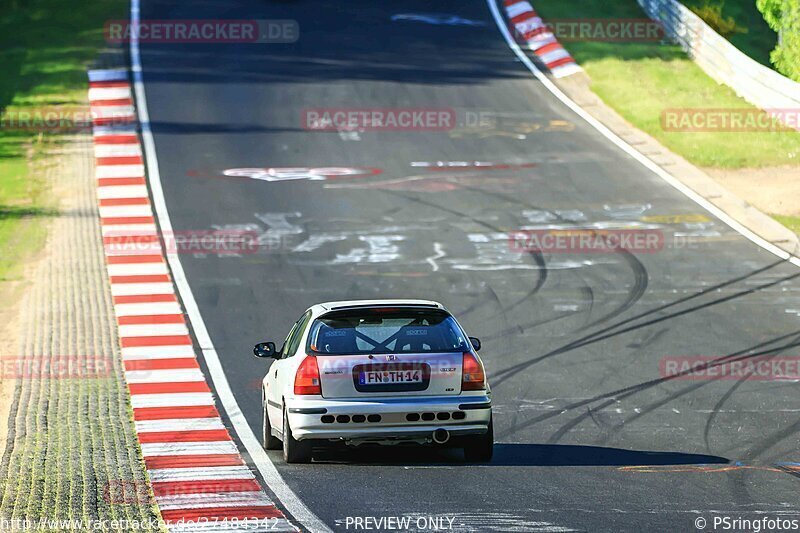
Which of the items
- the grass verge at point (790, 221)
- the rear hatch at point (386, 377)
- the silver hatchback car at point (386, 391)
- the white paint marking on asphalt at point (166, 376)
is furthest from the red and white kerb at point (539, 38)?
the rear hatch at point (386, 377)

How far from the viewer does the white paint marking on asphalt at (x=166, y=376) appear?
15.4 meters

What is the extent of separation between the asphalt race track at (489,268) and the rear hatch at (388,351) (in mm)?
690

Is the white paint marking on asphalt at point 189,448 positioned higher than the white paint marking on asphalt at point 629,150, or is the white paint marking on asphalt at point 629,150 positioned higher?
the white paint marking on asphalt at point 629,150

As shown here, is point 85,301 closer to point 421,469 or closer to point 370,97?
point 421,469

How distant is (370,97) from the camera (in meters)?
30.5

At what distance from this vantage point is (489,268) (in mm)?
20547

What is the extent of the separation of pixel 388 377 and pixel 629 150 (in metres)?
17.8

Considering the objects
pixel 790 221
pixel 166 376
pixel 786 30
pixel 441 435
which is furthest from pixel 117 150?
pixel 441 435

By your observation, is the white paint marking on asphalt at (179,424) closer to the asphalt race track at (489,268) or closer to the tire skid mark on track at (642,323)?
the asphalt race track at (489,268)

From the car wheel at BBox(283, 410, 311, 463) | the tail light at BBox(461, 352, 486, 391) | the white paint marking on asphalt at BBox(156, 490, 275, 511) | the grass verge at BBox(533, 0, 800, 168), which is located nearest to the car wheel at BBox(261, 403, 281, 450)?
the car wheel at BBox(283, 410, 311, 463)

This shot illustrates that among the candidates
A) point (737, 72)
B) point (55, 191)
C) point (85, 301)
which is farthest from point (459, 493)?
point (737, 72)

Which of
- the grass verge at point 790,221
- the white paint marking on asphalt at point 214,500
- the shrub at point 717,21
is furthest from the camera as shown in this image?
the shrub at point 717,21

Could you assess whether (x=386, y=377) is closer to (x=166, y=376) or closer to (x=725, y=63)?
(x=166, y=376)

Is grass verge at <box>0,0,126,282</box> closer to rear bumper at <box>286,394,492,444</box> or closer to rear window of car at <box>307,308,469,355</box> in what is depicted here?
rear window of car at <box>307,308,469,355</box>
